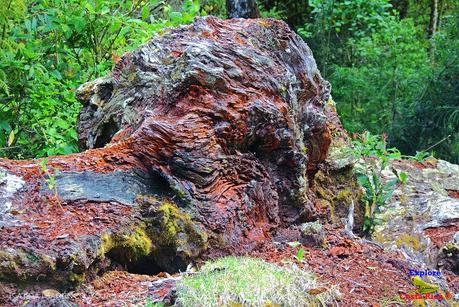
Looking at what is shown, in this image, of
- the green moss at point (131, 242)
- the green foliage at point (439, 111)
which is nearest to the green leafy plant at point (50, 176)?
the green moss at point (131, 242)

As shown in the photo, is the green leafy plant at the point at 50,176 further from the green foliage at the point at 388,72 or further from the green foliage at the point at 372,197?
the green foliage at the point at 388,72

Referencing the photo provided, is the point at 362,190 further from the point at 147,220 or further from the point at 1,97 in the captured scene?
the point at 1,97

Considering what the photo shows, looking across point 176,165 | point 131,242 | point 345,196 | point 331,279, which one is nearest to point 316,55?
point 345,196

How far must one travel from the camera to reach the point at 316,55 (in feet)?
47.8

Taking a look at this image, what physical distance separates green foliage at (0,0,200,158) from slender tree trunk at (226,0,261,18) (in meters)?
2.68

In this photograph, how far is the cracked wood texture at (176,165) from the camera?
11.4ft

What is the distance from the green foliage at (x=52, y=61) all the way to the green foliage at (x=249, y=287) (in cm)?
308

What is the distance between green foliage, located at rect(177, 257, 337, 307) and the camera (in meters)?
2.98

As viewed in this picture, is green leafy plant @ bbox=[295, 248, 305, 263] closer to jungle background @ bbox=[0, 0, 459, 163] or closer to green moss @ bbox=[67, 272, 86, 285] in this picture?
green moss @ bbox=[67, 272, 86, 285]

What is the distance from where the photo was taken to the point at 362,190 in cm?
589

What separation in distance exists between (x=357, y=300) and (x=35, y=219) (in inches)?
68.6

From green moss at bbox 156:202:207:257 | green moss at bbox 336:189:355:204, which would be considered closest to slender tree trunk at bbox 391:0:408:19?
green moss at bbox 336:189:355:204

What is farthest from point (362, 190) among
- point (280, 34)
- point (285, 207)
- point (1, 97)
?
point (1, 97)

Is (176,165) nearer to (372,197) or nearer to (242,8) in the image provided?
(372,197)
